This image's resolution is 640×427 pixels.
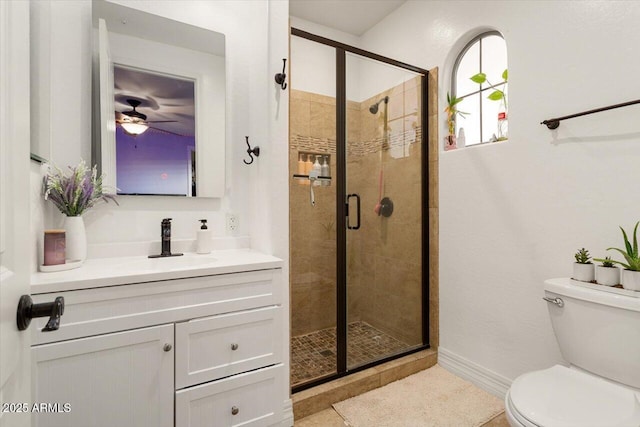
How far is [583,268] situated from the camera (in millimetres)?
1406

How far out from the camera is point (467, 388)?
1.99 m

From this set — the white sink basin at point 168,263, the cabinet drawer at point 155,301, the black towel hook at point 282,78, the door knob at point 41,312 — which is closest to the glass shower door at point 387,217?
the black towel hook at point 282,78

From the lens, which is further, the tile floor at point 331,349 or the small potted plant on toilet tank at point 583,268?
the tile floor at point 331,349

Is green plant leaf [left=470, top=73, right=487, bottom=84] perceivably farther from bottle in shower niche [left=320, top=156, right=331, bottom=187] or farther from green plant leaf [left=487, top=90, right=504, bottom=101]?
bottle in shower niche [left=320, top=156, right=331, bottom=187]

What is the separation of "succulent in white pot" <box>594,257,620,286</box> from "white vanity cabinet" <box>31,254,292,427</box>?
1.42 meters

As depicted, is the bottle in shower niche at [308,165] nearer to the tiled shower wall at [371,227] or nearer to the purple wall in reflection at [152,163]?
the tiled shower wall at [371,227]

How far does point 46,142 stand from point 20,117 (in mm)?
1100

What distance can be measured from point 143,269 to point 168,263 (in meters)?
0.21

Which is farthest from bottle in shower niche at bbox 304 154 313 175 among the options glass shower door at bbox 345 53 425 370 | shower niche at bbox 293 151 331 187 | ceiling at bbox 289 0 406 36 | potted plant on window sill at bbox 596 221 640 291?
potted plant on window sill at bbox 596 221 640 291

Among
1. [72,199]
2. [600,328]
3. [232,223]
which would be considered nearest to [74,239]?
[72,199]

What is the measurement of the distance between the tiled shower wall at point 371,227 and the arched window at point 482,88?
7.9 inches

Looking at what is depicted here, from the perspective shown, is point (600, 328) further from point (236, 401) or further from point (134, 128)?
point (134, 128)

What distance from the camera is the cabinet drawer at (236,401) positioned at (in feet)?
4.30

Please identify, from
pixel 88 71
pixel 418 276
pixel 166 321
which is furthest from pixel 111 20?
pixel 418 276
